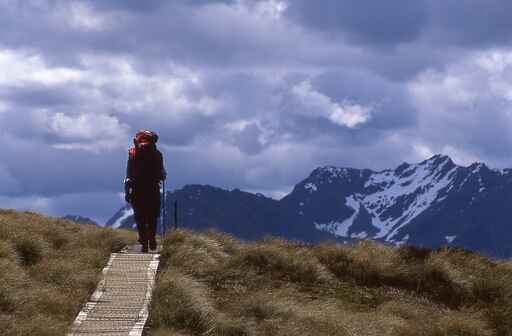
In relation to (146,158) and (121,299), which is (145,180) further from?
(121,299)

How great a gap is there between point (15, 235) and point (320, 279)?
574 centimetres

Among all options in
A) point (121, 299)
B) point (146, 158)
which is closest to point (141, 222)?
point (146, 158)

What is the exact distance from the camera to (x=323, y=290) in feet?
61.2

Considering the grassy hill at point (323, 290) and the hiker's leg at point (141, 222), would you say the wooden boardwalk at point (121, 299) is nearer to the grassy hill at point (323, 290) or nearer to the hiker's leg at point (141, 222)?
the grassy hill at point (323, 290)

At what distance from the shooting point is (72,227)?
77.7 feet

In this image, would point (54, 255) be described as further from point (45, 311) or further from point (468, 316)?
point (468, 316)

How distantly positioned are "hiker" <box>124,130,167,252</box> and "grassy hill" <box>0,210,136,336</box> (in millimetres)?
759

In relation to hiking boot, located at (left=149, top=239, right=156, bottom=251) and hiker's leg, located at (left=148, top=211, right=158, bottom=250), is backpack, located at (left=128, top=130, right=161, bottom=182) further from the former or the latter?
hiking boot, located at (left=149, top=239, right=156, bottom=251)

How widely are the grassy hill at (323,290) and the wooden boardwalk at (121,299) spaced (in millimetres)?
280

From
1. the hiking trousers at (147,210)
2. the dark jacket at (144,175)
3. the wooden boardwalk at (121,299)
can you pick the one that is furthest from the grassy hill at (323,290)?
the dark jacket at (144,175)

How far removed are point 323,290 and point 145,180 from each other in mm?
4352

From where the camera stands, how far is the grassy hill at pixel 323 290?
15258mm

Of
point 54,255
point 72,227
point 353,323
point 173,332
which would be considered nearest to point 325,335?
point 353,323

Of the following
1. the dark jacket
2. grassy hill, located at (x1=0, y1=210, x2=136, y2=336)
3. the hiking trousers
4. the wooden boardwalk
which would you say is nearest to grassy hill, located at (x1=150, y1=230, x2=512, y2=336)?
the wooden boardwalk
